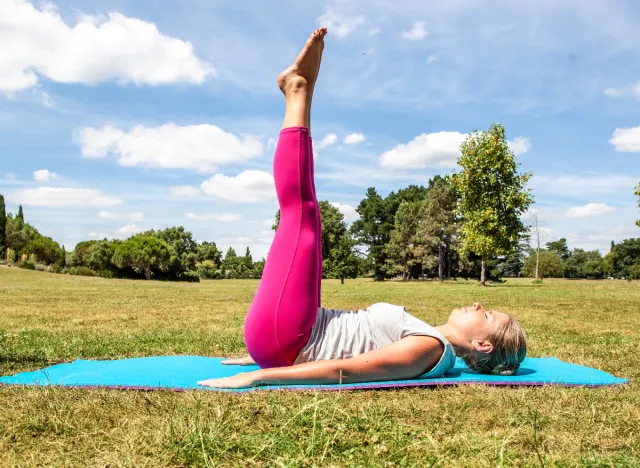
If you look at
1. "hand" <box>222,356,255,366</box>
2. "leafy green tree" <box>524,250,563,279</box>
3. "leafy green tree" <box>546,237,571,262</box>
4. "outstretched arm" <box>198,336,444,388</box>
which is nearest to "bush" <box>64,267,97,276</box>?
"hand" <box>222,356,255,366</box>

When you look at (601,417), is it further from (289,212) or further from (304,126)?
(304,126)

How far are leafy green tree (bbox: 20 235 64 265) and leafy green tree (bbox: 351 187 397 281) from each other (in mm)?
32578

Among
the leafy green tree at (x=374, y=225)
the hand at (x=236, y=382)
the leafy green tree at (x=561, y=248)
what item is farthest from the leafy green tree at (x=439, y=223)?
the leafy green tree at (x=561, y=248)

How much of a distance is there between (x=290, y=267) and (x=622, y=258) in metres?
86.3

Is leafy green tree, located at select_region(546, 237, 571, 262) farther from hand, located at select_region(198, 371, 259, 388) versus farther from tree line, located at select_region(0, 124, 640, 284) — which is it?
hand, located at select_region(198, 371, 259, 388)

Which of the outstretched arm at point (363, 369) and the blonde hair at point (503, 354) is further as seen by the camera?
the blonde hair at point (503, 354)

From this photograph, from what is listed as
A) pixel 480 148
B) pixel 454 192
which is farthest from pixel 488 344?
pixel 454 192

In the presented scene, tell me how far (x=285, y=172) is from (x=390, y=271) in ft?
161

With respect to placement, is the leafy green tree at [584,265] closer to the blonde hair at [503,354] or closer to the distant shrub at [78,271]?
the distant shrub at [78,271]

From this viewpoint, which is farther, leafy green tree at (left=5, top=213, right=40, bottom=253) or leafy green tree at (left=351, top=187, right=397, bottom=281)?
leafy green tree at (left=351, top=187, right=397, bottom=281)

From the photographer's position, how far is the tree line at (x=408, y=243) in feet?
99.7

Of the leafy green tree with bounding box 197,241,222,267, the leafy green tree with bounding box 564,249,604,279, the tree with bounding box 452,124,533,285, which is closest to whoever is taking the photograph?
the tree with bounding box 452,124,533,285

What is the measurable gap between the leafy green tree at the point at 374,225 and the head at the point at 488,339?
54.0 metres

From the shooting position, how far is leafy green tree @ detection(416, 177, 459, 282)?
46062 millimetres
